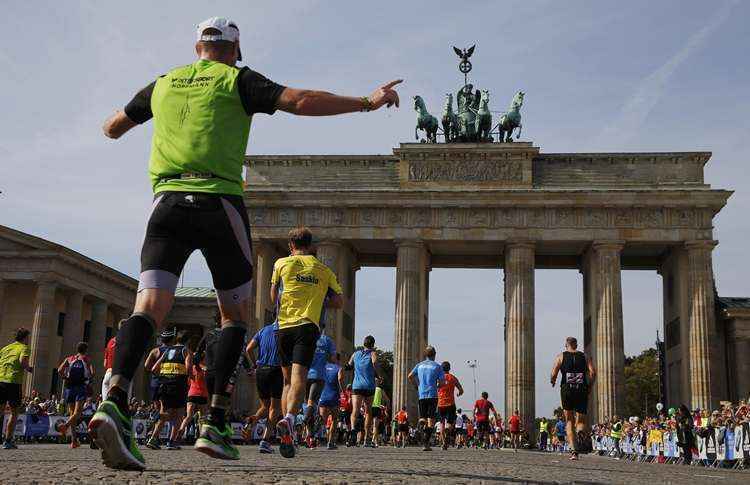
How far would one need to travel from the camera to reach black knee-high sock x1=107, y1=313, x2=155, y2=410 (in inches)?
197

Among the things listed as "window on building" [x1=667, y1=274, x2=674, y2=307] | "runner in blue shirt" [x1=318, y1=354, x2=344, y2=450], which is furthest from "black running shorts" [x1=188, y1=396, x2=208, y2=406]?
"window on building" [x1=667, y1=274, x2=674, y2=307]

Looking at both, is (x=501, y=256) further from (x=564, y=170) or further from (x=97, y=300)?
(x=97, y=300)

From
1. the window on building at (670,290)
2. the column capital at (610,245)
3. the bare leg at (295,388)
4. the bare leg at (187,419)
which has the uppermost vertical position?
the column capital at (610,245)

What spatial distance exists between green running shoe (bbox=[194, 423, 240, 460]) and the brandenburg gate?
137ft

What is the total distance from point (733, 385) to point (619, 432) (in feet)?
51.4

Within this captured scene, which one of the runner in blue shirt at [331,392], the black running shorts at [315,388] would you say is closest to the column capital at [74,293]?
the runner in blue shirt at [331,392]

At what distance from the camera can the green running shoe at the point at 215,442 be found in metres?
5.70

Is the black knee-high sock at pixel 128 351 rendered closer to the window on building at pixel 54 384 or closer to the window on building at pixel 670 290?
the window on building at pixel 670 290

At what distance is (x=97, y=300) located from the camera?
56.0 m

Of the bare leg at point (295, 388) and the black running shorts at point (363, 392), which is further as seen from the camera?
the black running shorts at point (363, 392)

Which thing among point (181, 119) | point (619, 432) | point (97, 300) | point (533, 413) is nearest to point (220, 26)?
point (181, 119)

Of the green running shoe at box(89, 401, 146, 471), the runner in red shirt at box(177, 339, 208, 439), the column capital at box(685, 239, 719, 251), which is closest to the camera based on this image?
the green running shoe at box(89, 401, 146, 471)

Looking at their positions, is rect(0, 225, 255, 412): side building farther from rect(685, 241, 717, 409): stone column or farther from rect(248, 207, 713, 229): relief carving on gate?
rect(685, 241, 717, 409): stone column

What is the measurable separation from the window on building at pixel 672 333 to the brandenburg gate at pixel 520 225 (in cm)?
12
